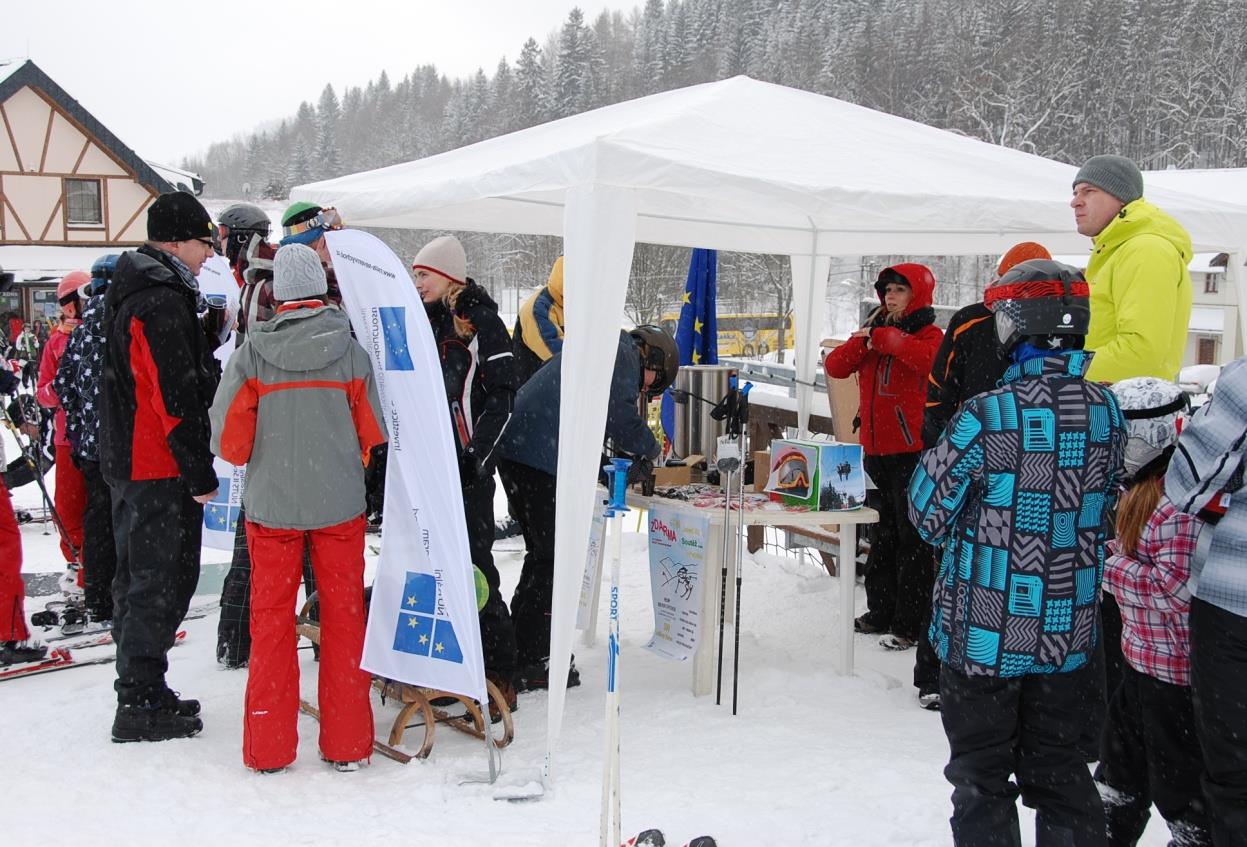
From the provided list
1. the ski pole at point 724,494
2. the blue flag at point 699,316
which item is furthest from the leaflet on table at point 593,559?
the blue flag at point 699,316

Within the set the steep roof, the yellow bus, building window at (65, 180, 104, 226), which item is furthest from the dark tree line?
building window at (65, 180, 104, 226)

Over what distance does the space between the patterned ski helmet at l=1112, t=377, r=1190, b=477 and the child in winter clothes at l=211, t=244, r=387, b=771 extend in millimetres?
Answer: 2511

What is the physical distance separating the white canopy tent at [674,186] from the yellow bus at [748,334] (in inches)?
1093

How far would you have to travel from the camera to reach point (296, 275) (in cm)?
362

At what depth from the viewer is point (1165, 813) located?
2711mm

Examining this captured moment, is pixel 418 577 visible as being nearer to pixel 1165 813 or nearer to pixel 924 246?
pixel 1165 813

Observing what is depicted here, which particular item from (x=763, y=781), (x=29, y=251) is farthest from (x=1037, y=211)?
(x=29, y=251)

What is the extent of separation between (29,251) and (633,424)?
28850 mm

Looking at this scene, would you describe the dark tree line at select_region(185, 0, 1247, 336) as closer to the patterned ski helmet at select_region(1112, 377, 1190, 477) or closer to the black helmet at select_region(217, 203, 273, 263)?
the black helmet at select_region(217, 203, 273, 263)

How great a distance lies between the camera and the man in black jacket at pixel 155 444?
384 centimetres

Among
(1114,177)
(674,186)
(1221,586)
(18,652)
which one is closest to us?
(1221,586)

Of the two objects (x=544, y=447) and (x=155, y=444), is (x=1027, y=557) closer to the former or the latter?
(x=544, y=447)

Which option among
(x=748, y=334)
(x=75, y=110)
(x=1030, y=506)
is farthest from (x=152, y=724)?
(x=748, y=334)

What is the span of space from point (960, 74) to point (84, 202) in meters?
40.1
